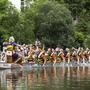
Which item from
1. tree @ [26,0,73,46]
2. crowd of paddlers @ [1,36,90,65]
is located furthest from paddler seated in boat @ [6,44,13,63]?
tree @ [26,0,73,46]

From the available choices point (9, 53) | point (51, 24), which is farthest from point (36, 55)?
point (51, 24)

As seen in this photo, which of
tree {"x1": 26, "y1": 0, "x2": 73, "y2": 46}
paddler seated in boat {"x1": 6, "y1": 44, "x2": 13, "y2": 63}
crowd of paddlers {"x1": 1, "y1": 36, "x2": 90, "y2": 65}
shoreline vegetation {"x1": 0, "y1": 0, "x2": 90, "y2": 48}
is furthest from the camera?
tree {"x1": 26, "y1": 0, "x2": 73, "y2": 46}

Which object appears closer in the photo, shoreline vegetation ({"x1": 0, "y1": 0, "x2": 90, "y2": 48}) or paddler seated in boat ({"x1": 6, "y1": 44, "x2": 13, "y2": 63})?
paddler seated in boat ({"x1": 6, "y1": 44, "x2": 13, "y2": 63})

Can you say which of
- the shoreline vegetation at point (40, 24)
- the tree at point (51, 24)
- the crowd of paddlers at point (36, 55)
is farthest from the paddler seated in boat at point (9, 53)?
the tree at point (51, 24)

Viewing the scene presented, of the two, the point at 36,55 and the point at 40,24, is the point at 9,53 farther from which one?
the point at 40,24

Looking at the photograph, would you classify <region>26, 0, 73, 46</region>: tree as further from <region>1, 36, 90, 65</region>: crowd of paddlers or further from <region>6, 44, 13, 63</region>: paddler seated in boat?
<region>6, 44, 13, 63</region>: paddler seated in boat

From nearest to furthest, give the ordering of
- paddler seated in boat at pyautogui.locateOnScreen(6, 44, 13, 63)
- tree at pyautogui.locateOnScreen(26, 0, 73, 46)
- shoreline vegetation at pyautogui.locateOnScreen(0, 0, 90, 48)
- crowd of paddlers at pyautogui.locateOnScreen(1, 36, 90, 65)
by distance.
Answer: paddler seated in boat at pyautogui.locateOnScreen(6, 44, 13, 63) → crowd of paddlers at pyautogui.locateOnScreen(1, 36, 90, 65) → shoreline vegetation at pyautogui.locateOnScreen(0, 0, 90, 48) → tree at pyautogui.locateOnScreen(26, 0, 73, 46)

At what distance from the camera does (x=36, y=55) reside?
44281 mm

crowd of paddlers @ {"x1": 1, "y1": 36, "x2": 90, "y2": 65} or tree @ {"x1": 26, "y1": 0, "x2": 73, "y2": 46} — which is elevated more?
tree @ {"x1": 26, "y1": 0, "x2": 73, "y2": 46}

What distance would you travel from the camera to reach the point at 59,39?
60.6 m

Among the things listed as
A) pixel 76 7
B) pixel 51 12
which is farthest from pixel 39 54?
pixel 76 7

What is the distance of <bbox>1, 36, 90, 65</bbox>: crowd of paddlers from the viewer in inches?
1544

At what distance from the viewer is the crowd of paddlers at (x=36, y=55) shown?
39.2 meters

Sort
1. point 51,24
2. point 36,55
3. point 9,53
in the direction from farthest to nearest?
1. point 51,24
2. point 36,55
3. point 9,53
